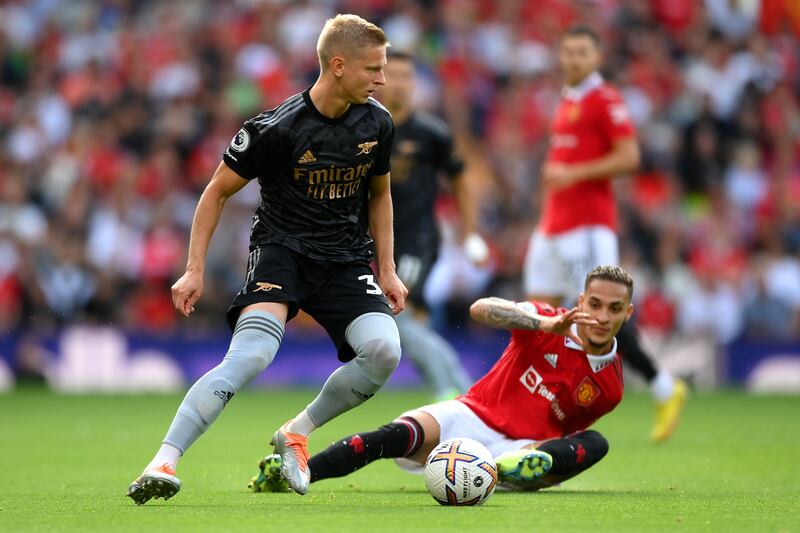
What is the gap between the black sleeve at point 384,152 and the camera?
6.75 metres

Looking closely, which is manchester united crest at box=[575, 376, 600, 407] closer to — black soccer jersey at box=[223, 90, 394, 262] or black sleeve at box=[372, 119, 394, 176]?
black soccer jersey at box=[223, 90, 394, 262]

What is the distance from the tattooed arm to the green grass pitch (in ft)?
2.68

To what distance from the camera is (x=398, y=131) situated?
1057 cm

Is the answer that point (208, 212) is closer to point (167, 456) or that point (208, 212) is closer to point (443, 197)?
point (167, 456)

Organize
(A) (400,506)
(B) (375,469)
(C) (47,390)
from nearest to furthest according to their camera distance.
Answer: (A) (400,506) < (B) (375,469) < (C) (47,390)

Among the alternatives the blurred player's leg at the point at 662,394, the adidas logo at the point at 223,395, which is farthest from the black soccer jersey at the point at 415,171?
the adidas logo at the point at 223,395

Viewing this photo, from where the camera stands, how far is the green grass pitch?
5539 mm

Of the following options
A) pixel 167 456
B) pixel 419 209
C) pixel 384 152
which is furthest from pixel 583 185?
pixel 167 456

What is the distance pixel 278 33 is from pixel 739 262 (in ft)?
23.5

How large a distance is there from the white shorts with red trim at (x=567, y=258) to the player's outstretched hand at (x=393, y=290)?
3.57 meters

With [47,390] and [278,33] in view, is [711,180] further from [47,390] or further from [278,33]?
[47,390]

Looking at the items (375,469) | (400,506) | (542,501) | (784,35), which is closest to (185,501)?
(400,506)

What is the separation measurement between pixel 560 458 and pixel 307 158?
5.94ft

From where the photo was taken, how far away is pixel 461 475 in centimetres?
621
